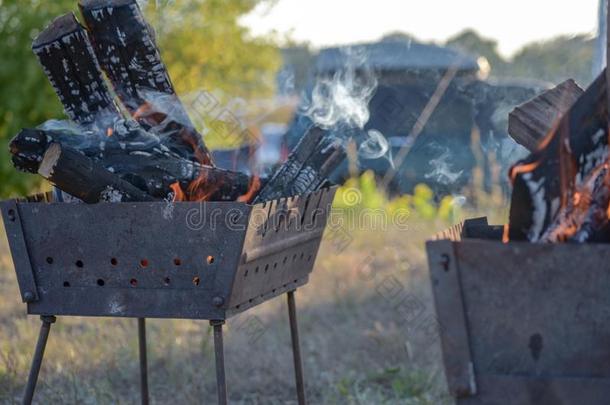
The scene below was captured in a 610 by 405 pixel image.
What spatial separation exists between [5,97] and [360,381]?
5.55 m

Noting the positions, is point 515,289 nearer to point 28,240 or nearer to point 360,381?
point 28,240

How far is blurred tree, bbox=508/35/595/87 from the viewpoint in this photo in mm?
7656

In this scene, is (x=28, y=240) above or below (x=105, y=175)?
below

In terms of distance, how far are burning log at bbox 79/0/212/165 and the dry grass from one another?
52.8 inches

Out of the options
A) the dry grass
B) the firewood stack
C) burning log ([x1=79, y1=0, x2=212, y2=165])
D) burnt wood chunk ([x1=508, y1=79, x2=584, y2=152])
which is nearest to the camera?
burnt wood chunk ([x1=508, y1=79, x2=584, y2=152])

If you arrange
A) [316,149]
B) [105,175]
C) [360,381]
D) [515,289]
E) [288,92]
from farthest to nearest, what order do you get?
1. [288,92]
2. [360,381]
3. [316,149]
4. [105,175]
5. [515,289]

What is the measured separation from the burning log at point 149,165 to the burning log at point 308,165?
235 millimetres

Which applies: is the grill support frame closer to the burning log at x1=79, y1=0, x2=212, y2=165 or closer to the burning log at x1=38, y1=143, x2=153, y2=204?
the burning log at x1=38, y1=143, x2=153, y2=204

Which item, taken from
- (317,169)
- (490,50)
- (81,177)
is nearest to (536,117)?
(317,169)

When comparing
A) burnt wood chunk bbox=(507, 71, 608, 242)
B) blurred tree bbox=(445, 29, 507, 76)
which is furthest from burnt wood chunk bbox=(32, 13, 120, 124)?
blurred tree bbox=(445, 29, 507, 76)

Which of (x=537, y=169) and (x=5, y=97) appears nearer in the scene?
(x=537, y=169)

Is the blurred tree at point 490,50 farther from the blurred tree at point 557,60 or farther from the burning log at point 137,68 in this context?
the burning log at point 137,68

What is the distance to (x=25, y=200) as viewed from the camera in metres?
3.14

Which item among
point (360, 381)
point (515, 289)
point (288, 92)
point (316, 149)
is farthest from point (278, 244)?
point (288, 92)
